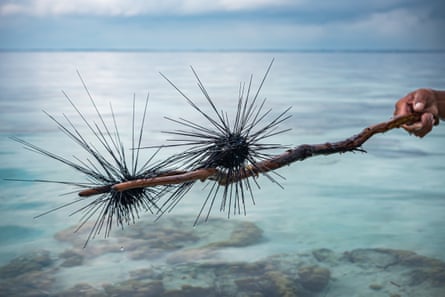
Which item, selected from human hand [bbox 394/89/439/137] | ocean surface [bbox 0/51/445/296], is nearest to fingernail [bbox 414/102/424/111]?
human hand [bbox 394/89/439/137]

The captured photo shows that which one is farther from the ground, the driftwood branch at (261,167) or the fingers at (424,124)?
the fingers at (424,124)

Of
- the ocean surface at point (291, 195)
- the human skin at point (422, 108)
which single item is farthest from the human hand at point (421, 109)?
the ocean surface at point (291, 195)

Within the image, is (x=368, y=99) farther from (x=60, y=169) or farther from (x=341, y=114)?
(x=60, y=169)

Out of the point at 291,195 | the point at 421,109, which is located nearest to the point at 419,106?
the point at 421,109

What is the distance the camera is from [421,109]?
4.58 ft

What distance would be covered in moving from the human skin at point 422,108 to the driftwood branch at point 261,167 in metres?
0.02

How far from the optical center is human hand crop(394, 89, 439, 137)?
1.39 meters

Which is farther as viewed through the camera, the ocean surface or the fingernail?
the ocean surface

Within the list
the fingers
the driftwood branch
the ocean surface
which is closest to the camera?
the driftwood branch

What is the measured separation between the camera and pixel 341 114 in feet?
35.1

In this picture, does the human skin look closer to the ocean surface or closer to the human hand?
the human hand

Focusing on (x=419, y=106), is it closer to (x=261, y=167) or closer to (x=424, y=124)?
(x=424, y=124)

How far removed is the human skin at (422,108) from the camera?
4.58 ft

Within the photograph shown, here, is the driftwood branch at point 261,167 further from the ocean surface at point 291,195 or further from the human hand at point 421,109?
the ocean surface at point 291,195
